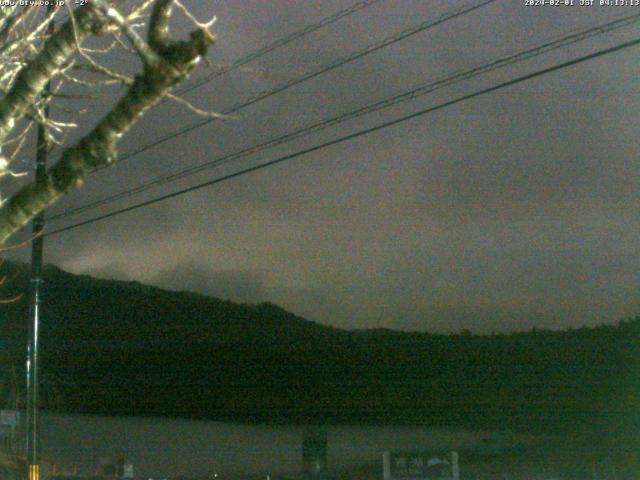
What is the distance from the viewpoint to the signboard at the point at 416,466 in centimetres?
2036

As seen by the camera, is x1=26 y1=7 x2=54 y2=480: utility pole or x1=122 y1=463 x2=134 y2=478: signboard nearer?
x1=26 y1=7 x2=54 y2=480: utility pole

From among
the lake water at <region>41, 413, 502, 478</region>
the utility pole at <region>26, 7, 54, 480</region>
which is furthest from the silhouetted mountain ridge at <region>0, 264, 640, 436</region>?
the utility pole at <region>26, 7, 54, 480</region>

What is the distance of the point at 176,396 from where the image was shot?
158 ft

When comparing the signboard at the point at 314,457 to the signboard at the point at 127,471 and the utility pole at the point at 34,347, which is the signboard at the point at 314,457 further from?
the utility pole at the point at 34,347

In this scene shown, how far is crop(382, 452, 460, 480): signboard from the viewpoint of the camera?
2036cm

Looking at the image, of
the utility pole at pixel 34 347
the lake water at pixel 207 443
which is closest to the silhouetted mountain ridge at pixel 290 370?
the lake water at pixel 207 443

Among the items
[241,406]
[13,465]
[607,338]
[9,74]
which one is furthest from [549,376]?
[9,74]

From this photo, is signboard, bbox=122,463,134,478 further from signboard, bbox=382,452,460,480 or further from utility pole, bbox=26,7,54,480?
signboard, bbox=382,452,460,480

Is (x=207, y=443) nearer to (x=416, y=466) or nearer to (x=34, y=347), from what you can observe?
(x=416, y=466)

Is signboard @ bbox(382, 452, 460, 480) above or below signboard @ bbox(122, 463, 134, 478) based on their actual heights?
above

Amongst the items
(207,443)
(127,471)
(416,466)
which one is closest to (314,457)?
(127,471)

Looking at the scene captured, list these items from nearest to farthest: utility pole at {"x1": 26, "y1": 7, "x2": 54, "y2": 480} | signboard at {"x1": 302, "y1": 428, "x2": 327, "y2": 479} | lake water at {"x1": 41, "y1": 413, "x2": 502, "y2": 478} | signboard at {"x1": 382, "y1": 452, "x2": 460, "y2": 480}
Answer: utility pole at {"x1": 26, "y1": 7, "x2": 54, "y2": 480}, signboard at {"x1": 382, "y1": 452, "x2": 460, "y2": 480}, signboard at {"x1": 302, "y1": 428, "x2": 327, "y2": 479}, lake water at {"x1": 41, "y1": 413, "x2": 502, "y2": 478}

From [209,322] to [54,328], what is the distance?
31.7ft

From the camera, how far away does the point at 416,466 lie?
20.6 m
